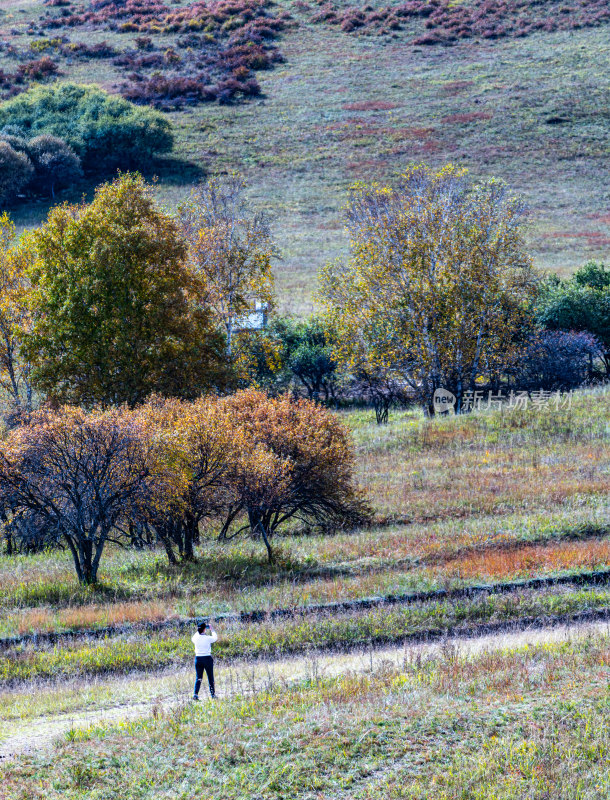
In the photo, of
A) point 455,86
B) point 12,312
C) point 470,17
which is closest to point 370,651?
point 12,312

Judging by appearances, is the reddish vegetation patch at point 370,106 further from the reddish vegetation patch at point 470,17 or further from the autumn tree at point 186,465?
the autumn tree at point 186,465

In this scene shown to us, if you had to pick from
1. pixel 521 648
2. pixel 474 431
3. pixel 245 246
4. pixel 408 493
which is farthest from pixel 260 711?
pixel 245 246

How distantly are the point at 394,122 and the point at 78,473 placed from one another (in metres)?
74.4

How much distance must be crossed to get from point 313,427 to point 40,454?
6640mm

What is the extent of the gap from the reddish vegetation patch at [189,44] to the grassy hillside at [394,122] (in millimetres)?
1523

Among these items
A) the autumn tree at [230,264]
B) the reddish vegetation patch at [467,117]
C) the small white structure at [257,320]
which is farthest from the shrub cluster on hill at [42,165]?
the autumn tree at [230,264]

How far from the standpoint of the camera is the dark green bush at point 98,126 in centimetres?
7950

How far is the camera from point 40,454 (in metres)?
18.5

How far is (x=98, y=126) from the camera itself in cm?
7962

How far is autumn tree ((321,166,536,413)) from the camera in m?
35.0

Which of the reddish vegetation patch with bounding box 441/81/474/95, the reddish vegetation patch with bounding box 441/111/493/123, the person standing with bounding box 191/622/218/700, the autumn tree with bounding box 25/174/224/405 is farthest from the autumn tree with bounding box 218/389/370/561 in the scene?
the reddish vegetation patch with bounding box 441/81/474/95

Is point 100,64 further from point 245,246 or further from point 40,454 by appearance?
point 40,454

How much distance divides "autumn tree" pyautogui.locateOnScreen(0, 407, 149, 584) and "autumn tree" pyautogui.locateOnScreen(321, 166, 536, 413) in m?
17.7

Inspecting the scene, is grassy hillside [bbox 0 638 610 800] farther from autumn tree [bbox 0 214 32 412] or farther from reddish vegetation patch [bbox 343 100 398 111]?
reddish vegetation patch [bbox 343 100 398 111]
